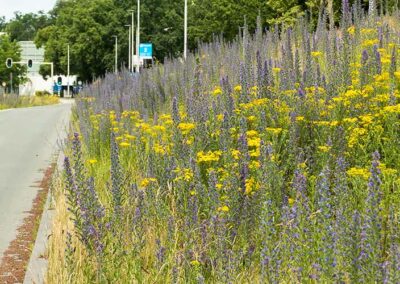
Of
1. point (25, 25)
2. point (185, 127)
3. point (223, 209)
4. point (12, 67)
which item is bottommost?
point (223, 209)

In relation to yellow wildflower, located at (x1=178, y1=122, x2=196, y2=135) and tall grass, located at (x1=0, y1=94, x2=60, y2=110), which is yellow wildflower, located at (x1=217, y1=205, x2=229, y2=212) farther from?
tall grass, located at (x1=0, y1=94, x2=60, y2=110)

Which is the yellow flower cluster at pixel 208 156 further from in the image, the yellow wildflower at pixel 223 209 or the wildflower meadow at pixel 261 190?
the yellow wildflower at pixel 223 209

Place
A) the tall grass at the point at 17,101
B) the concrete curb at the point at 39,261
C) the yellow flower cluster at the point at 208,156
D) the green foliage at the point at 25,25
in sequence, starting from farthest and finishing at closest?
the green foliage at the point at 25,25
the tall grass at the point at 17,101
the yellow flower cluster at the point at 208,156
the concrete curb at the point at 39,261

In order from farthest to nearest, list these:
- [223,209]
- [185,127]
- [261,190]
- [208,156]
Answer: [185,127] → [208,156] → [261,190] → [223,209]

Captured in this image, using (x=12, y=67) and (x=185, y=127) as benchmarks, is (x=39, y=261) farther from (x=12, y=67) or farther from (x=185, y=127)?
(x=12, y=67)

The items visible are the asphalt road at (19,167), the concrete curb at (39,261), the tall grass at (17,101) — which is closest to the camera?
the concrete curb at (39,261)

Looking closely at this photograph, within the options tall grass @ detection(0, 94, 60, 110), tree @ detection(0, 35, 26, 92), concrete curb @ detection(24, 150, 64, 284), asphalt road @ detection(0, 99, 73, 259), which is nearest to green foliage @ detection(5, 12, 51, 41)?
tree @ detection(0, 35, 26, 92)

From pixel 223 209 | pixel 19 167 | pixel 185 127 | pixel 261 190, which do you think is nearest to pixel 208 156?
pixel 185 127

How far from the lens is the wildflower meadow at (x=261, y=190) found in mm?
3969

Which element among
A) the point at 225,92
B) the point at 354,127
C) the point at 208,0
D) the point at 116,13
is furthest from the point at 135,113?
the point at 116,13

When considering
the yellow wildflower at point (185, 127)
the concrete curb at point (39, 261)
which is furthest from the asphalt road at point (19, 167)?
the yellow wildflower at point (185, 127)

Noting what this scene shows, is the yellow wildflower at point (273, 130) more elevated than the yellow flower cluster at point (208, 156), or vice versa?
the yellow wildflower at point (273, 130)

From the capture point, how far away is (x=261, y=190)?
17.5ft

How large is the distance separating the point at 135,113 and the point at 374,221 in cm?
750
